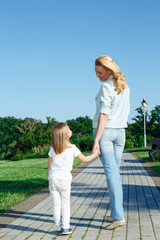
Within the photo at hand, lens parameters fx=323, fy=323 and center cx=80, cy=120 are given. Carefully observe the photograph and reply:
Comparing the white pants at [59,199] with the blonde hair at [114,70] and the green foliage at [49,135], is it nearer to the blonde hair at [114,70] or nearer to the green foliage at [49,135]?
the blonde hair at [114,70]

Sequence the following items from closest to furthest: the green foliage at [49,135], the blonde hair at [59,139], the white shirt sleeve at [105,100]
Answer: the blonde hair at [59,139], the white shirt sleeve at [105,100], the green foliage at [49,135]

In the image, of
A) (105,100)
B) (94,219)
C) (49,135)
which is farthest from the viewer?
(49,135)

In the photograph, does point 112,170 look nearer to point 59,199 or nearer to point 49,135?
point 59,199

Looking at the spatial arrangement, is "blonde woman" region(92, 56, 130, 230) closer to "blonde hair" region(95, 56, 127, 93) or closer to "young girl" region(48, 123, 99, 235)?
"blonde hair" region(95, 56, 127, 93)

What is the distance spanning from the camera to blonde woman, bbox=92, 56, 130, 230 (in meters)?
3.85

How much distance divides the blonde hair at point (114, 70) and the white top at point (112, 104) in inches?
2.4

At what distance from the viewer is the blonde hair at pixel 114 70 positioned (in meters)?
3.91

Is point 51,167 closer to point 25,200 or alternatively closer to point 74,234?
point 74,234

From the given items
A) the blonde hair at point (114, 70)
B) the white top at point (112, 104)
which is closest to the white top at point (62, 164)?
the white top at point (112, 104)

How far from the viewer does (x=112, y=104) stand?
3.93 m

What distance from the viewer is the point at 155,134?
43656 mm

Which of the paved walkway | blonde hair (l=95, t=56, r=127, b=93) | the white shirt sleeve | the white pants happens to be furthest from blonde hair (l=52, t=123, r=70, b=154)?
the paved walkway

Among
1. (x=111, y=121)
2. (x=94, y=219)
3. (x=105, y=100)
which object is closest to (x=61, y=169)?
(x=111, y=121)

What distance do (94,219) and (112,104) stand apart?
65.6 inches
